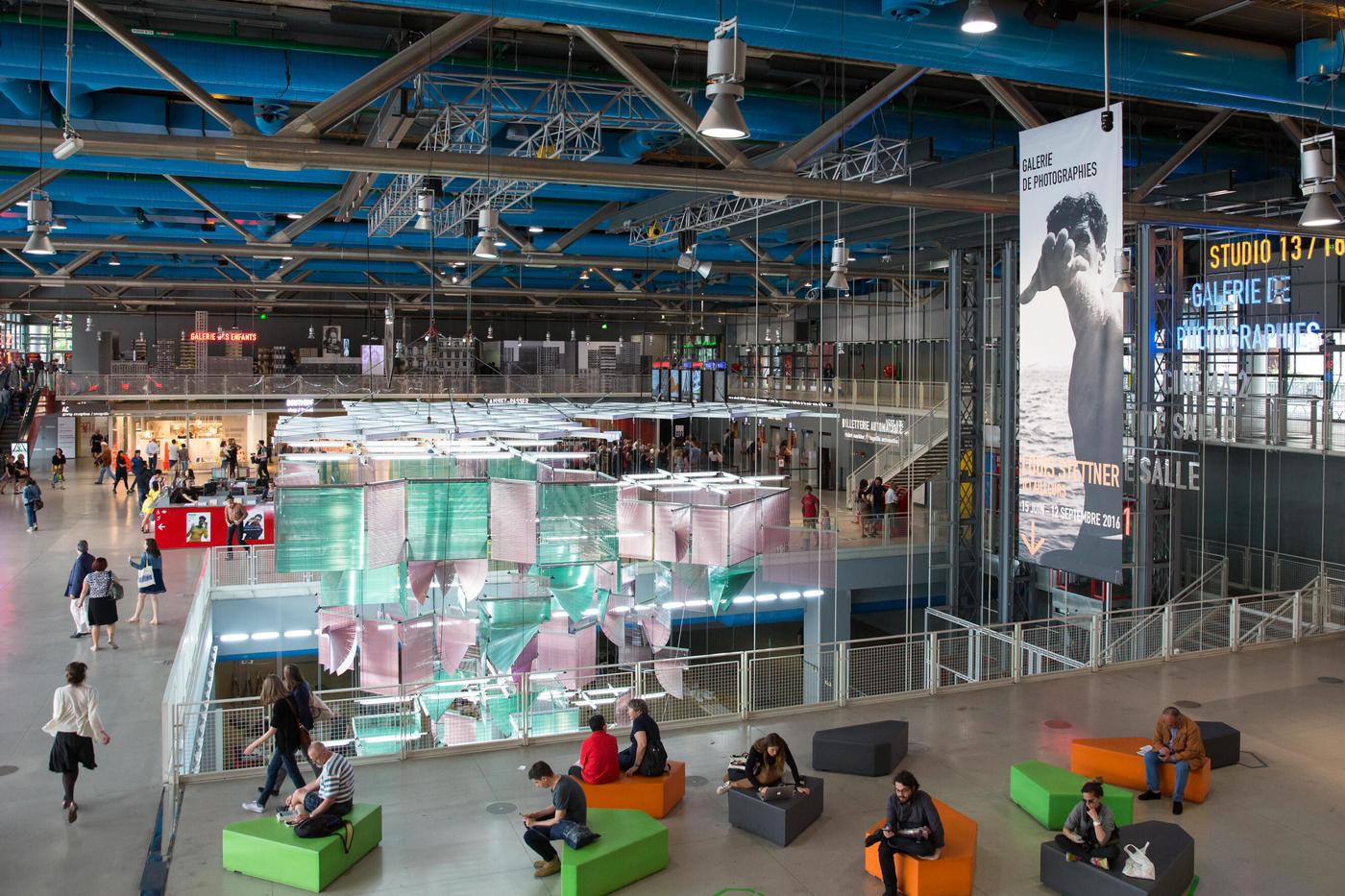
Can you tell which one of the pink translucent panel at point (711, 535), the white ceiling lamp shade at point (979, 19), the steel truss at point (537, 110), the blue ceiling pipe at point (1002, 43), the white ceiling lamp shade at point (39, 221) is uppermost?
the steel truss at point (537, 110)

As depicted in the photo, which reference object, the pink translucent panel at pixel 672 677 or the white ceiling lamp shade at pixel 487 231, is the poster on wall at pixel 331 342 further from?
the pink translucent panel at pixel 672 677

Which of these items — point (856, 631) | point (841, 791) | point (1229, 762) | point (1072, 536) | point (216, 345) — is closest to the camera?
point (841, 791)

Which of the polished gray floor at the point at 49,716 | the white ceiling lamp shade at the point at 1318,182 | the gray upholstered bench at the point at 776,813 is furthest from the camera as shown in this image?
the white ceiling lamp shade at the point at 1318,182

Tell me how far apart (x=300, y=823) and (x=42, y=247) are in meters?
7.72

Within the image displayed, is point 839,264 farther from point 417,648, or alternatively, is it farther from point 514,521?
point 417,648

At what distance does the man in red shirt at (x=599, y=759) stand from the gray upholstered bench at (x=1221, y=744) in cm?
511

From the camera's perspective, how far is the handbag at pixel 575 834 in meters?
6.77

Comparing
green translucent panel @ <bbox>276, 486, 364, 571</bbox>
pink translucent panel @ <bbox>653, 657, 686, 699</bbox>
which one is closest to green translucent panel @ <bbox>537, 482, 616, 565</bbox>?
pink translucent panel @ <bbox>653, 657, 686, 699</bbox>

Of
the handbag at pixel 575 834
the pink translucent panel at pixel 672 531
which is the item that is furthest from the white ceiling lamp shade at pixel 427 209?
the handbag at pixel 575 834

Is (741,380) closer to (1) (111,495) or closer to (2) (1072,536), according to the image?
(1) (111,495)

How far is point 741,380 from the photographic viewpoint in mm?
41031

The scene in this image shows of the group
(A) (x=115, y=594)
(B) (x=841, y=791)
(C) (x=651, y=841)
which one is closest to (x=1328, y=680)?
(B) (x=841, y=791)

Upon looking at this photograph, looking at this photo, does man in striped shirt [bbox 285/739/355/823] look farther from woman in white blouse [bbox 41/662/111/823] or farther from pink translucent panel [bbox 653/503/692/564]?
pink translucent panel [bbox 653/503/692/564]

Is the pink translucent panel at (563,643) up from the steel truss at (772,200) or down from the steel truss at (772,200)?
down
